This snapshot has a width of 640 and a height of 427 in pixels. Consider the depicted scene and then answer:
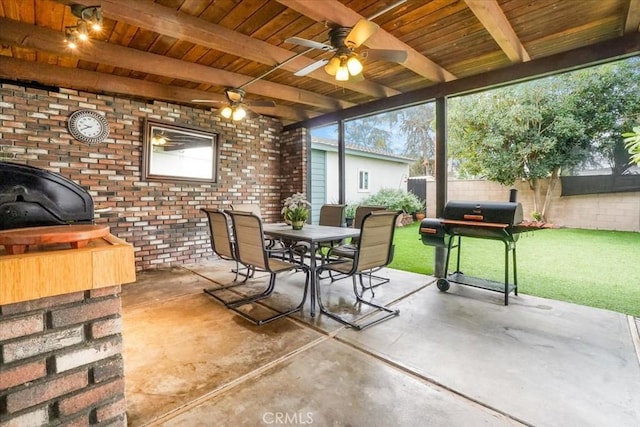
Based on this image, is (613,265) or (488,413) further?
(613,265)

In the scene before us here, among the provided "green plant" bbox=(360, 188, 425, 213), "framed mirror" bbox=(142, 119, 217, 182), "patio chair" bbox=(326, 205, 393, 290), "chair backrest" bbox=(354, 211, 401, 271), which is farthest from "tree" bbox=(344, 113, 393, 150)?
"chair backrest" bbox=(354, 211, 401, 271)

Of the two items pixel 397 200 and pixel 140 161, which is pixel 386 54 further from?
Result: pixel 397 200

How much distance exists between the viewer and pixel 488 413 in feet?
5.19

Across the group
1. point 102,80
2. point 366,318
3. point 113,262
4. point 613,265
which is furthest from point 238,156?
point 613,265

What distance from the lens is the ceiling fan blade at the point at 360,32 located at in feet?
6.64

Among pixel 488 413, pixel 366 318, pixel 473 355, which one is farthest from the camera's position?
pixel 366 318

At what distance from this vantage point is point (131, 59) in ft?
10.6

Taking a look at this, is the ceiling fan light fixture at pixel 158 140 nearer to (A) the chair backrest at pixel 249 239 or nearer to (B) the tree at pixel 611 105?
(A) the chair backrest at pixel 249 239

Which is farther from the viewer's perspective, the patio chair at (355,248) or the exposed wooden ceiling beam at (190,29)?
the patio chair at (355,248)

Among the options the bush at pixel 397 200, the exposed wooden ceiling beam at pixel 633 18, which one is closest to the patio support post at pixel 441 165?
the exposed wooden ceiling beam at pixel 633 18

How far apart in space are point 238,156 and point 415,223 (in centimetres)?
555

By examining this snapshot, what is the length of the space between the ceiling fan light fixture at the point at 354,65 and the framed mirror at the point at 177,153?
3.49 meters

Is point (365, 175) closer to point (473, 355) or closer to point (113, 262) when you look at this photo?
point (473, 355)

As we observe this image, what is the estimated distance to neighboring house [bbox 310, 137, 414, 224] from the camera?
268 inches
